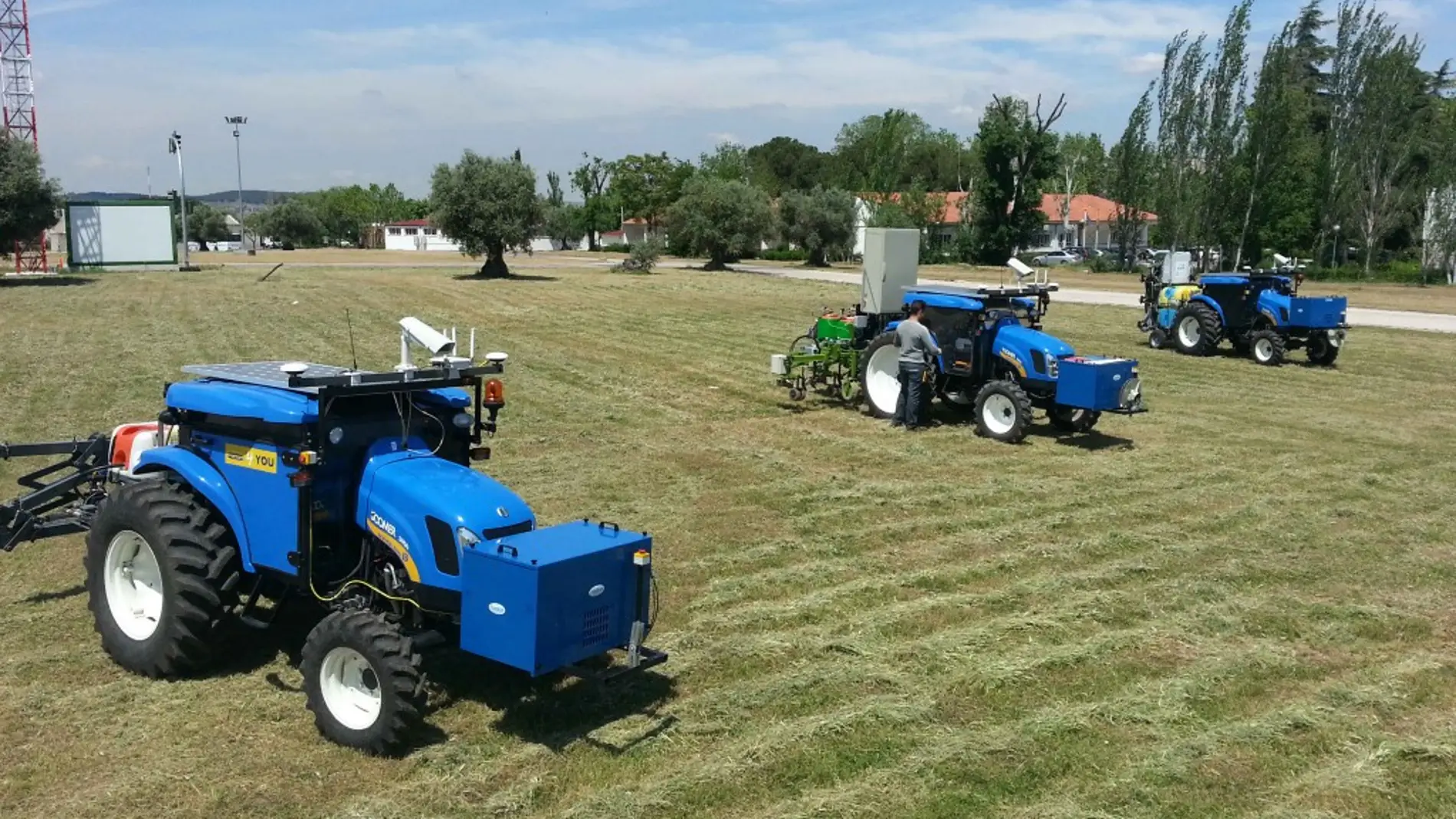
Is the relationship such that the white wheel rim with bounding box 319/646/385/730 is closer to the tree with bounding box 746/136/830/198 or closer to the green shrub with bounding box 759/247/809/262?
the green shrub with bounding box 759/247/809/262

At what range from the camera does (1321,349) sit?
20.2m

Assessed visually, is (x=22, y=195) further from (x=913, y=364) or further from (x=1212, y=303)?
(x=1212, y=303)

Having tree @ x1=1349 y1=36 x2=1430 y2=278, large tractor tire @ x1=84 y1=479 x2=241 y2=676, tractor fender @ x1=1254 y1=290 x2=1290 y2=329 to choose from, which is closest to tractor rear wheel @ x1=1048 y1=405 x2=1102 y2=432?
tractor fender @ x1=1254 y1=290 x2=1290 y2=329

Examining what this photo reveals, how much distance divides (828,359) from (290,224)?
294 feet

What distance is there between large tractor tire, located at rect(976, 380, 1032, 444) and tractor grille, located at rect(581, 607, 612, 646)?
27.0 feet

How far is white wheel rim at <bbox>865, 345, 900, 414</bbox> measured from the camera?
46.2ft

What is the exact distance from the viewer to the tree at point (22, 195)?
31.6 m

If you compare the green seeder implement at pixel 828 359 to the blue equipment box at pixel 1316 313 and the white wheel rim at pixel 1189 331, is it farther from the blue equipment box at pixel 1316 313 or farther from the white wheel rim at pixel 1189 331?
the blue equipment box at pixel 1316 313

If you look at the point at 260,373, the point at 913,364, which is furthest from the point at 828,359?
the point at 260,373

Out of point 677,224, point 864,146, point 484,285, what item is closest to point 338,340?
point 484,285

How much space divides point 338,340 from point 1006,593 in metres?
16.3

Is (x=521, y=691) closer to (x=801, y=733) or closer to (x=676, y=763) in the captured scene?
(x=676, y=763)

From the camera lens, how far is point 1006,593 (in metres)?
7.57

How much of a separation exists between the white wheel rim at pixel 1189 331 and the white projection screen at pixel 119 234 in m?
35.3
